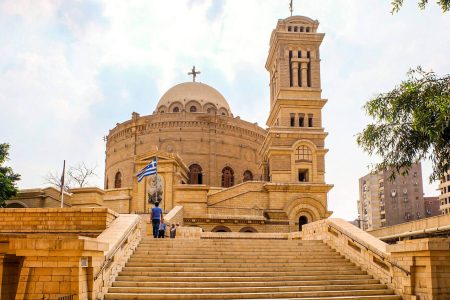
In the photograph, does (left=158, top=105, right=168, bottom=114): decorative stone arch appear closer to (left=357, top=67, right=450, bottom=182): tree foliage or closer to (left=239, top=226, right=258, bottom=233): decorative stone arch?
(left=239, top=226, right=258, bottom=233): decorative stone arch

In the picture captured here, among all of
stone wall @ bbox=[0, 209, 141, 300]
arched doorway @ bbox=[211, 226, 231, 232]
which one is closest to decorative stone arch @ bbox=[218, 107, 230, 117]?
arched doorway @ bbox=[211, 226, 231, 232]

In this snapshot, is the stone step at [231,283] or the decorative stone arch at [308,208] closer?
the stone step at [231,283]

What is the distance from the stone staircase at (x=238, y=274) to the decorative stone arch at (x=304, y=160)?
18.4 meters

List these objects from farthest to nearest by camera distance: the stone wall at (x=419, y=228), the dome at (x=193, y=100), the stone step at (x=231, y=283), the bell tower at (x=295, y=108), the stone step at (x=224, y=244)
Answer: the dome at (x=193, y=100) < the bell tower at (x=295, y=108) < the stone wall at (x=419, y=228) < the stone step at (x=224, y=244) < the stone step at (x=231, y=283)

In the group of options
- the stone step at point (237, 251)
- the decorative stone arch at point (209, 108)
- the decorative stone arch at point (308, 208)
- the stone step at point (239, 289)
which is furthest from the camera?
the decorative stone arch at point (209, 108)

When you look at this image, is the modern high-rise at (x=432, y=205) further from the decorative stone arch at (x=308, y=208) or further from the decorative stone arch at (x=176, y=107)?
the decorative stone arch at (x=308, y=208)

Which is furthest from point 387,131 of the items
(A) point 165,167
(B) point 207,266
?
(A) point 165,167

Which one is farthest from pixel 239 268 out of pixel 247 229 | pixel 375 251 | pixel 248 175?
pixel 248 175

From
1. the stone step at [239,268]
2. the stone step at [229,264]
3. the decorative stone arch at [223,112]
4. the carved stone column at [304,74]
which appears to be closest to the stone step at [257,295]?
the stone step at [239,268]

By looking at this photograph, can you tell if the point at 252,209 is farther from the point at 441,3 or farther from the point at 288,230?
the point at 441,3

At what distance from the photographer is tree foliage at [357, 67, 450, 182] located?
11430mm

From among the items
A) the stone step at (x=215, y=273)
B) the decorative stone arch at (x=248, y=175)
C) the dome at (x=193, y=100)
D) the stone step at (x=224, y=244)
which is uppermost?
the dome at (x=193, y=100)

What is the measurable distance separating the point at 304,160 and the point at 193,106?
1813cm

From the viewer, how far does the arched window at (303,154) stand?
34156 millimetres
